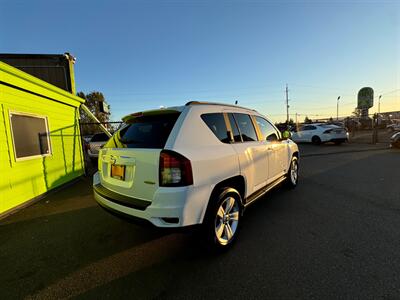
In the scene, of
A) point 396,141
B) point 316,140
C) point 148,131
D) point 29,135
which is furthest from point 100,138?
point 396,141

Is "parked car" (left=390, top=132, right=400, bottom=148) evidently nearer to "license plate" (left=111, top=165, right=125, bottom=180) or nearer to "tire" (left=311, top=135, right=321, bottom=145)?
"tire" (left=311, top=135, right=321, bottom=145)

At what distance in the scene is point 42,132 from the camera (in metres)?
5.39

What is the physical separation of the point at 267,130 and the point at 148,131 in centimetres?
237

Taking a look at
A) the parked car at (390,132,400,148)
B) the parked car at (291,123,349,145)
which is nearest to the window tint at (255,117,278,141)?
the parked car at (390,132,400,148)

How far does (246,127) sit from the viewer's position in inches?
129

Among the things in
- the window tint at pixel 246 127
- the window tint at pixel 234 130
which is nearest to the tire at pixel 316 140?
the window tint at pixel 246 127

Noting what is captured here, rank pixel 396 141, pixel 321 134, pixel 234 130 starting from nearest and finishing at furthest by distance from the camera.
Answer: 1. pixel 234 130
2. pixel 396 141
3. pixel 321 134

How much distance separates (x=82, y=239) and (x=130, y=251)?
0.90 metres

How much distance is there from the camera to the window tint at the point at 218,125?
2564 mm

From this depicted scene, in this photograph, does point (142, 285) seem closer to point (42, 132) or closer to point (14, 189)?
point (14, 189)

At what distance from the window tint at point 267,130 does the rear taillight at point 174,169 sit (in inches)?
81.9

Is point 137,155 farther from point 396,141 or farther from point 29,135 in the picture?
point 396,141

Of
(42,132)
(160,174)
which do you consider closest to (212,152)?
(160,174)

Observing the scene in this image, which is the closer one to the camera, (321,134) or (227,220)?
(227,220)
